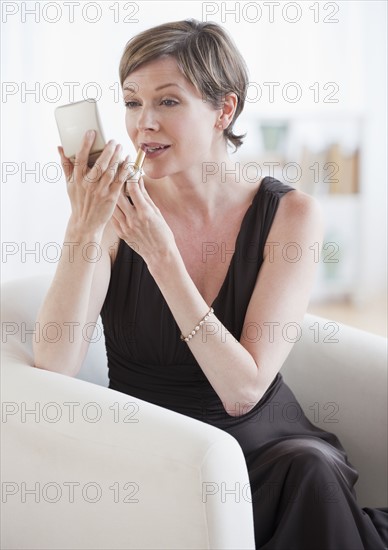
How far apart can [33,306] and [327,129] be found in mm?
2671

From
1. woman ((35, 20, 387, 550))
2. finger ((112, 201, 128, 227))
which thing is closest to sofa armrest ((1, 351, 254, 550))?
woman ((35, 20, 387, 550))

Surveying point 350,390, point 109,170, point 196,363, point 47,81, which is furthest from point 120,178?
point 47,81

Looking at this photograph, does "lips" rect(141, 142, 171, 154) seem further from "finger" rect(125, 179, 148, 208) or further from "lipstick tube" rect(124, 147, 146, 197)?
"finger" rect(125, 179, 148, 208)

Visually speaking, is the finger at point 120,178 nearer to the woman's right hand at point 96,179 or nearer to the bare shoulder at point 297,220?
the woman's right hand at point 96,179

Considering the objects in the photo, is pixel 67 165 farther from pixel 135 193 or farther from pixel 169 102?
pixel 169 102

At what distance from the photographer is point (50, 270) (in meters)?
2.89

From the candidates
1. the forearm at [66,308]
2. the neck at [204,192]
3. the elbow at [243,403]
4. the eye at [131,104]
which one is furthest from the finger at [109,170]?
the elbow at [243,403]

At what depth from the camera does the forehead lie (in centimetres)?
154

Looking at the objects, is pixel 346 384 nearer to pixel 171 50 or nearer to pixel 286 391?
pixel 286 391

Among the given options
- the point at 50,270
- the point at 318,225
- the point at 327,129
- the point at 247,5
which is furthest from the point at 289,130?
the point at 318,225

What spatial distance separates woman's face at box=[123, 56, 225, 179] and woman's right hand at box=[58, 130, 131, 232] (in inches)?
7.0

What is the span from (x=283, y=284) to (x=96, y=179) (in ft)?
1.38

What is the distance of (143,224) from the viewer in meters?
1.40

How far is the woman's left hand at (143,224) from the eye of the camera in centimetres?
139
